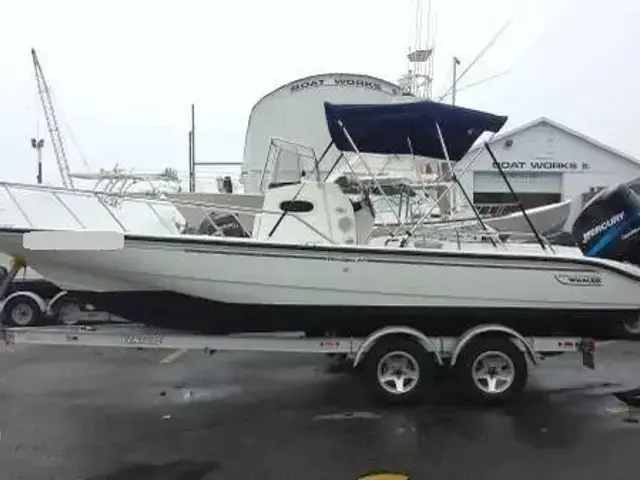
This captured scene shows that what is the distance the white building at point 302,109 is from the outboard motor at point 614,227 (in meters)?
7.28

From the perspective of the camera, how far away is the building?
28.7 m

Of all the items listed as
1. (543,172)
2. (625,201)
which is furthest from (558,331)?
(543,172)

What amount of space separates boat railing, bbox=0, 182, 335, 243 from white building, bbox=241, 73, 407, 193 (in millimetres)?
→ 7411

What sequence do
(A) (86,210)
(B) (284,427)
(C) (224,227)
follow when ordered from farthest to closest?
1. (C) (224,227)
2. (A) (86,210)
3. (B) (284,427)

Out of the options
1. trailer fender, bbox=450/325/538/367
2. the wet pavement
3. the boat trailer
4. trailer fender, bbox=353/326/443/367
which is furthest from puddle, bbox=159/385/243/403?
trailer fender, bbox=450/325/538/367

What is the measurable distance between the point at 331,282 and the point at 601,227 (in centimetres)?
313

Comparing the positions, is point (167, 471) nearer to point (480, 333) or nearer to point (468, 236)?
point (480, 333)

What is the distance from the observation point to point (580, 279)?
8.09 meters

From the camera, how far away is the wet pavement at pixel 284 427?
604 centimetres

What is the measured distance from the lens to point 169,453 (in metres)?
6.39

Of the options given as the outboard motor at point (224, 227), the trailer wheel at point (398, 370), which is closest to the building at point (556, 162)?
the outboard motor at point (224, 227)

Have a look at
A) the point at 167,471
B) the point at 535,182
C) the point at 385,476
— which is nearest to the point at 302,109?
the point at 167,471

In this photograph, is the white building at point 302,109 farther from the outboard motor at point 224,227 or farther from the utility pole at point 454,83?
the outboard motor at point 224,227

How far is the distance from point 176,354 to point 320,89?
7.81 metres
